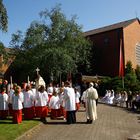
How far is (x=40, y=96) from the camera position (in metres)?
18.4

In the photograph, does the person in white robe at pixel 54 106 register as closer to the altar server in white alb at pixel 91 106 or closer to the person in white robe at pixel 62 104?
the person in white robe at pixel 62 104

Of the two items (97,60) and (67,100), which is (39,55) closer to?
(97,60)

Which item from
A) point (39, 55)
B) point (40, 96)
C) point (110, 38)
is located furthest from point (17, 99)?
point (110, 38)

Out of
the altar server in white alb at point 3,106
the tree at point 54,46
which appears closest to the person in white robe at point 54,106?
the altar server in white alb at point 3,106

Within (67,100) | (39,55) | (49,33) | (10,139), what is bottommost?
(10,139)

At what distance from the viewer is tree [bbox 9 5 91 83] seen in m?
46.0

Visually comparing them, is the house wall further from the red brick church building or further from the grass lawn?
the grass lawn

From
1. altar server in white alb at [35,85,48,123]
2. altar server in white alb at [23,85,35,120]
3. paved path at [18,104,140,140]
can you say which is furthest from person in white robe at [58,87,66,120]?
altar server in white alb at [23,85,35,120]

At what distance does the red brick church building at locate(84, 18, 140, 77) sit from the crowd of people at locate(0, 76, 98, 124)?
34217mm

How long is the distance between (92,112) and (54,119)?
7.55ft

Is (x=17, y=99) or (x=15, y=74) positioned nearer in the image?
(x=17, y=99)

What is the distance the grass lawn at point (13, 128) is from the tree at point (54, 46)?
2810cm

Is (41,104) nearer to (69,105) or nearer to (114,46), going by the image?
(69,105)

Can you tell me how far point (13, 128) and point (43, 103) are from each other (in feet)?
11.2
